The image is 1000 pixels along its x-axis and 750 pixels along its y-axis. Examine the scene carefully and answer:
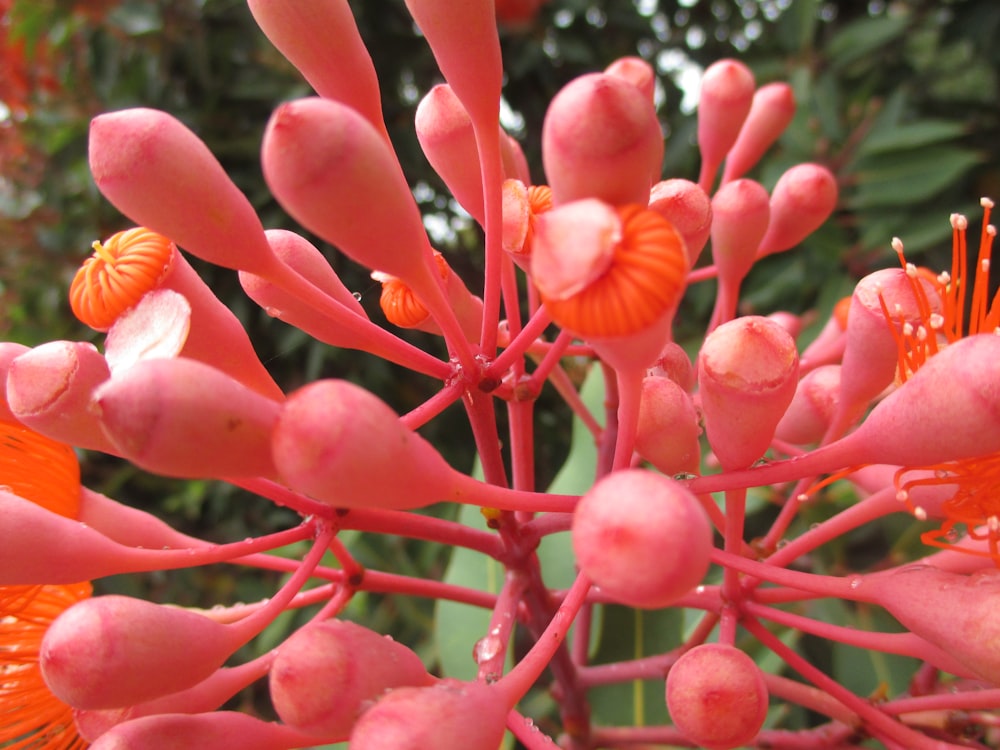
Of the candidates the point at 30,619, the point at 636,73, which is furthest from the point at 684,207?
the point at 30,619

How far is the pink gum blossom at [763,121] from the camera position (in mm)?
1381

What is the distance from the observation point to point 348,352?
2.39 meters

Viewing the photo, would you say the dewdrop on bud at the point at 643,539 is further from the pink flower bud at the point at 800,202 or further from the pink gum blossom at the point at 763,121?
the pink gum blossom at the point at 763,121

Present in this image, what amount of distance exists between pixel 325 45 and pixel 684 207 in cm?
39

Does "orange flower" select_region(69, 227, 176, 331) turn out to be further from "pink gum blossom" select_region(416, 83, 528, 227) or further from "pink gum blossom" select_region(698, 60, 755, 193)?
"pink gum blossom" select_region(698, 60, 755, 193)

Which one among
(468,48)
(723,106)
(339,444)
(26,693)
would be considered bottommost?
A: (26,693)

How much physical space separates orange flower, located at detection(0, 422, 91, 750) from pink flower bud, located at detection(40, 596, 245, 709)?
11.6 inches

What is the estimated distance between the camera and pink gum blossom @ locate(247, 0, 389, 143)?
A: 31.4 inches

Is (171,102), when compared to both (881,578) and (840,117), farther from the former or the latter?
(881,578)

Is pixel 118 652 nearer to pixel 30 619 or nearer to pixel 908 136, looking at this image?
pixel 30 619

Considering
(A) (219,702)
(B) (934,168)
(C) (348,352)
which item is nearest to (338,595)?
(A) (219,702)

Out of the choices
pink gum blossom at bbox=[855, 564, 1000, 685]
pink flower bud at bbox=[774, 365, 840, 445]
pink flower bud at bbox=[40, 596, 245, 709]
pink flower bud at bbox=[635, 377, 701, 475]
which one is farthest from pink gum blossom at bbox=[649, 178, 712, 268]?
pink flower bud at bbox=[40, 596, 245, 709]

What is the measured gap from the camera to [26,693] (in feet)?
3.02

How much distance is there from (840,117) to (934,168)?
0.33 metres
